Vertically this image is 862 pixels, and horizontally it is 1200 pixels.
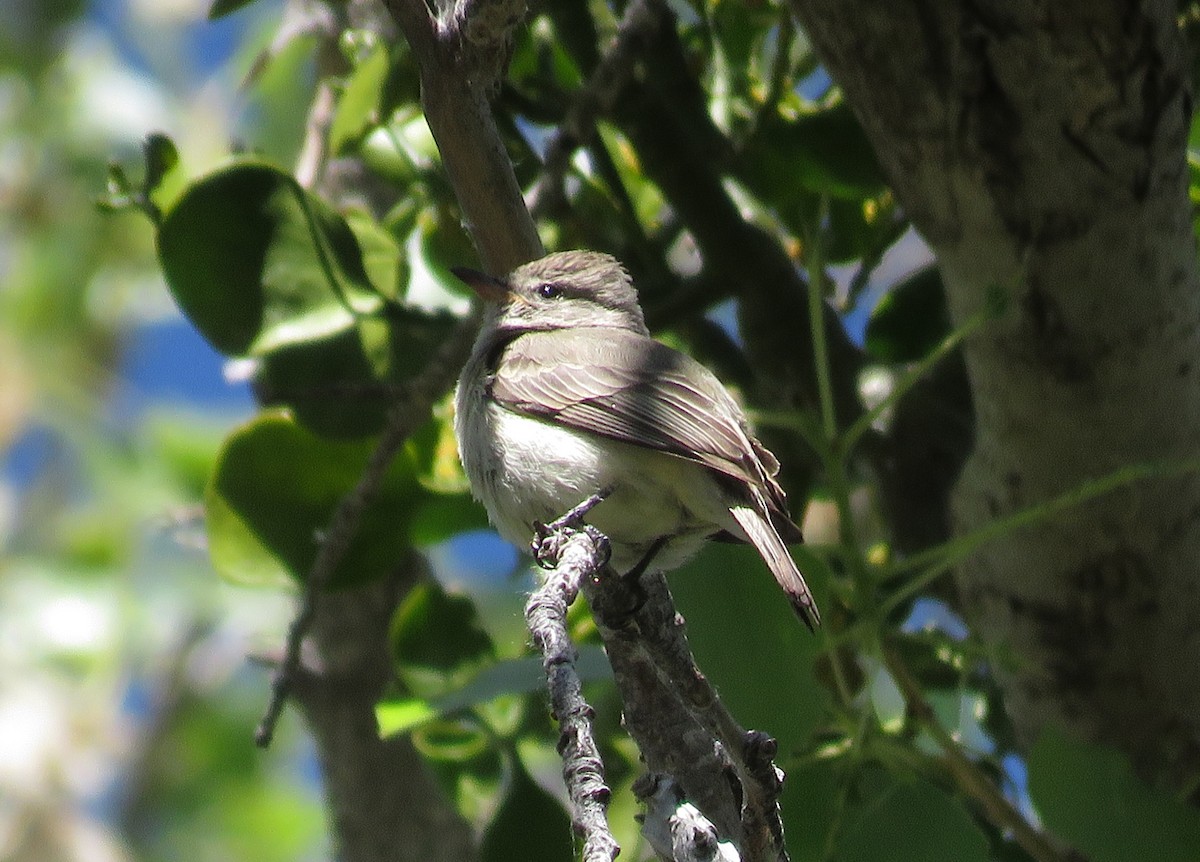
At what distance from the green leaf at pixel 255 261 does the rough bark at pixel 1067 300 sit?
102 cm

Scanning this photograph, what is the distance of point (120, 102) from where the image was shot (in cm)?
544

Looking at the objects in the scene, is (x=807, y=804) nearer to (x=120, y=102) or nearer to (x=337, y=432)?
(x=337, y=432)

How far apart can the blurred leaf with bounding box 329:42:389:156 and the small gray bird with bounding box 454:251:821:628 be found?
19.9 inches

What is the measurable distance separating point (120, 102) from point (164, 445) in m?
2.12

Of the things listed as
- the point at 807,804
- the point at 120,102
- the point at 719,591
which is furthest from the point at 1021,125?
the point at 120,102

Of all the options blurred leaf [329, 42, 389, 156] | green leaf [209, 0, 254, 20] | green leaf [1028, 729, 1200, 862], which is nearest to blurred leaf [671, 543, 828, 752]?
green leaf [1028, 729, 1200, 862]

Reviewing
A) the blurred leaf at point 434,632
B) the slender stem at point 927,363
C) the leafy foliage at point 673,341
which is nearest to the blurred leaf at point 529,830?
the leafy foliage at point 673,341

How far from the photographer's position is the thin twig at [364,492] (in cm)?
258

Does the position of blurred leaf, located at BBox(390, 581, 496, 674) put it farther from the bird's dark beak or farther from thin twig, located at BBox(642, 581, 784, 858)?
thin twig, located at BBox(642, 581, 784, 858)

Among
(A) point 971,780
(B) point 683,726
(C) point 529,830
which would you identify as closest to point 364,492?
(C) point 529,830

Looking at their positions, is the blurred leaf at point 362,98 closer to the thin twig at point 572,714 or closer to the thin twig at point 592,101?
the thin twig at point 592,101

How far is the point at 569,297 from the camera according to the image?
3346 millimetres

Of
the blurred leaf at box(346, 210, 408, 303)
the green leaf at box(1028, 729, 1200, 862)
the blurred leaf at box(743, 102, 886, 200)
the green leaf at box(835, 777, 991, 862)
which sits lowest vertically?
the green leaf at box(1028, 729, 1200, 862)

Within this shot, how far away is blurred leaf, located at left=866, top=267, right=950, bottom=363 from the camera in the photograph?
3129 mm
